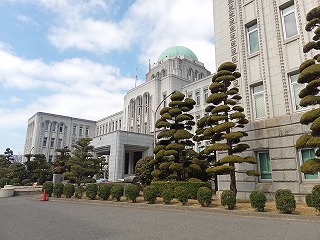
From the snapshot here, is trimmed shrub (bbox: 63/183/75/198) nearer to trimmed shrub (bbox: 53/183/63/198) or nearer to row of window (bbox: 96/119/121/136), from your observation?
trimmed shrub (bbox: 53/183/63/198)

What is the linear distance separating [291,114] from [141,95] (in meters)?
37.6

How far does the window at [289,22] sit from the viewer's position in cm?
1463

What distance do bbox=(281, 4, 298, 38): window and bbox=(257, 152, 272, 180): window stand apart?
7.27 m

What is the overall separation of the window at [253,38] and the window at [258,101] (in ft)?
8.60

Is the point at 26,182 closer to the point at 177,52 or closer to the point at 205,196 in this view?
the point at 205,196

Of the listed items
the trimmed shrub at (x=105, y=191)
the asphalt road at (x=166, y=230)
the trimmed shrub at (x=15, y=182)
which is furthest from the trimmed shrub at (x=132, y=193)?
the trimmed shrub at (x=15, y=182)

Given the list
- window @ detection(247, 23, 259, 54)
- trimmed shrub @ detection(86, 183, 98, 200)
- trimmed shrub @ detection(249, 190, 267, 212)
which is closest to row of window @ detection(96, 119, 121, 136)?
trimmed shrub @ detection(86, 183, 98, 200)

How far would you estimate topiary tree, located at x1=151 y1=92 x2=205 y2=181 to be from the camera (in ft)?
57.5

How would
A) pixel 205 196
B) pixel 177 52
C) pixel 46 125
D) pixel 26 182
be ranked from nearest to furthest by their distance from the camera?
pixel 205 196 < pixel 26 182 < pixel 177 52 < pixel 46 125

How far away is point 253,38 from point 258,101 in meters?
4.44

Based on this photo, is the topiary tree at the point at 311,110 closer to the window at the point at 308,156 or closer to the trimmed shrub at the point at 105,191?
the window at the point at 308,156

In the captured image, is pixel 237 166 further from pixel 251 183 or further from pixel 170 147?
pixel 170 147

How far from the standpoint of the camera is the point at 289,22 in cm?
1496

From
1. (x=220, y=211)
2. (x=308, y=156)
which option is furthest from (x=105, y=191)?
(x=308, y=156)
